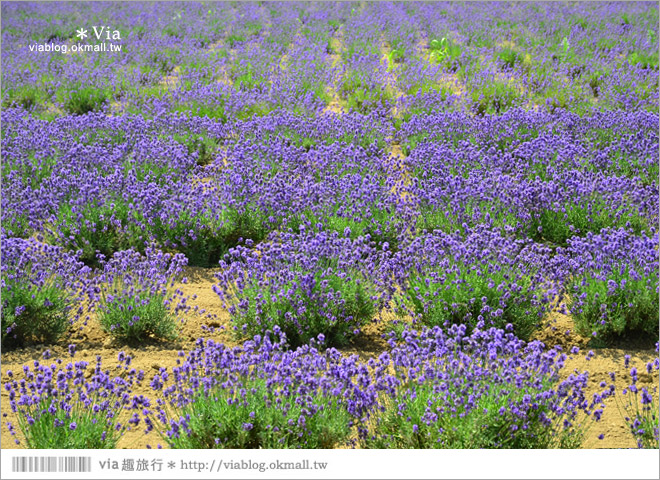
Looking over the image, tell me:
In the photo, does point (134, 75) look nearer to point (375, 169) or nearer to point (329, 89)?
point (329, 89)

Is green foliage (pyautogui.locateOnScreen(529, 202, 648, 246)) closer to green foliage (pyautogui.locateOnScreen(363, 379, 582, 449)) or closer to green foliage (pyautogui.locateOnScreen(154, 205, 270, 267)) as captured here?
green foliage (pyautogui.locateOnScreen(154, 205, 270, 267))

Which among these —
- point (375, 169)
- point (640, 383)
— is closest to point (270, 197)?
point (375, 169)

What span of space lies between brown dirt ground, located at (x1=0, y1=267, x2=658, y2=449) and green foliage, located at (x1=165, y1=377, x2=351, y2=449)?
310 mm

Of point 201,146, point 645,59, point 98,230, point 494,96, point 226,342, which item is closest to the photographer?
point 226,342

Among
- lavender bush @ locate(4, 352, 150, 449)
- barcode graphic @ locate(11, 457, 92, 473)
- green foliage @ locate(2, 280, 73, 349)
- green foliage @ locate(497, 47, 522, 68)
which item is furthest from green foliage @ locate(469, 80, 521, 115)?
barcode graphic @ locate(11, 457, 92, 473)

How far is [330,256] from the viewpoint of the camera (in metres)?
4.16

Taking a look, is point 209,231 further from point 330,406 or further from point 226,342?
point 330,406

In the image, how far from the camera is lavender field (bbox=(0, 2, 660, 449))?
2867mm

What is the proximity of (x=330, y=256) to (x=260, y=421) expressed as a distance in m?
1.51

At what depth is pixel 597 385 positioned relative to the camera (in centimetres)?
345

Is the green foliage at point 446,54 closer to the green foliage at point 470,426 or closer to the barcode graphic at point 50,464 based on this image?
the green foliage at point 470,426

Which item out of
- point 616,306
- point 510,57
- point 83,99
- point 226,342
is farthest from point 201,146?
point 510,57

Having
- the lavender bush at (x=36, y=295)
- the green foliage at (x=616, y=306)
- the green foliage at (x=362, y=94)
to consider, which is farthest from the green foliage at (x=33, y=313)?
the green foliage at (x=362, y=94)

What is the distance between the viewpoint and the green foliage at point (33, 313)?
373 cm
